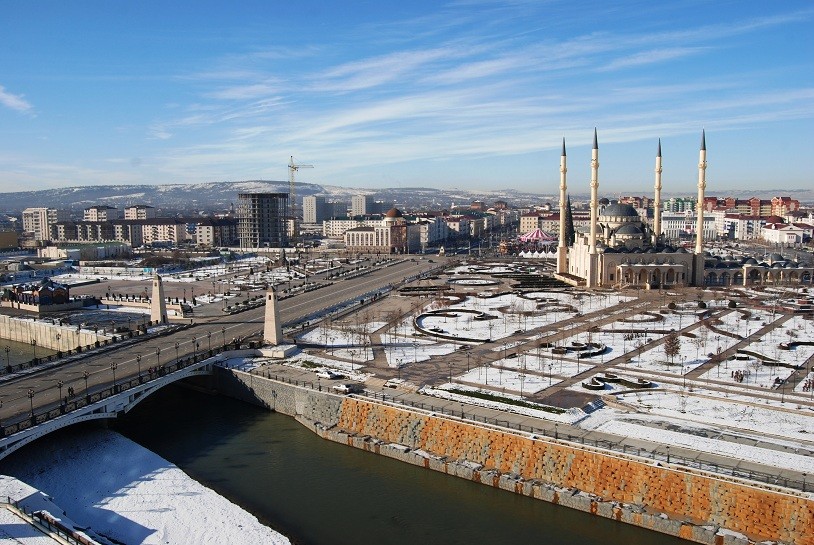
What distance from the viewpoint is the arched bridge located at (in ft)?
84.5

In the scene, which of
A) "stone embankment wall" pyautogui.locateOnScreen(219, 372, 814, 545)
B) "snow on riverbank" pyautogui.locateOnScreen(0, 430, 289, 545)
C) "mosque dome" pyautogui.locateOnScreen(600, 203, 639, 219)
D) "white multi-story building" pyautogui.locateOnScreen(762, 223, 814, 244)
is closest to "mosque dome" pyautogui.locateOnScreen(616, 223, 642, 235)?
"mosque dome" pyautogui.locateOnScreen(600, 203, 639, 219)

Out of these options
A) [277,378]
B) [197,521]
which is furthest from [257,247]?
[197,521]

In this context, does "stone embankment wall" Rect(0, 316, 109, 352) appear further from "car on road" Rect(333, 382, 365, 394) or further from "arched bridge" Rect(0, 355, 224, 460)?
"car on road" Rect(333, 382, 365, 394)

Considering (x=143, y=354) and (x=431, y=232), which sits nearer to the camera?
(x=143, y=354)

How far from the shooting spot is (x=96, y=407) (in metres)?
28.9

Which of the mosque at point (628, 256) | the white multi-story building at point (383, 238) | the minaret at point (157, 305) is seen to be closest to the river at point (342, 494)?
the minaret at point (157, 305)

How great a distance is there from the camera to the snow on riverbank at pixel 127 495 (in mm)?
21562

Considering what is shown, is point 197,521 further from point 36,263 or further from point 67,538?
point 36,263

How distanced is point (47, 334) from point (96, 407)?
2844cm

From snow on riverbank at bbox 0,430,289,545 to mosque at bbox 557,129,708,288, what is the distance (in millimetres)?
55616

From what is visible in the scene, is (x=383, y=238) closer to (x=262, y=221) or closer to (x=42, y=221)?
(x=262, y=221)

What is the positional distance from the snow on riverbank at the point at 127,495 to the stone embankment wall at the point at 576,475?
24.8 feet

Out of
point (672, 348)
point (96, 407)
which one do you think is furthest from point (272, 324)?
point (672, 348)

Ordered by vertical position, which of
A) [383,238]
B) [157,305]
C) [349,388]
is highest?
[383,238]
